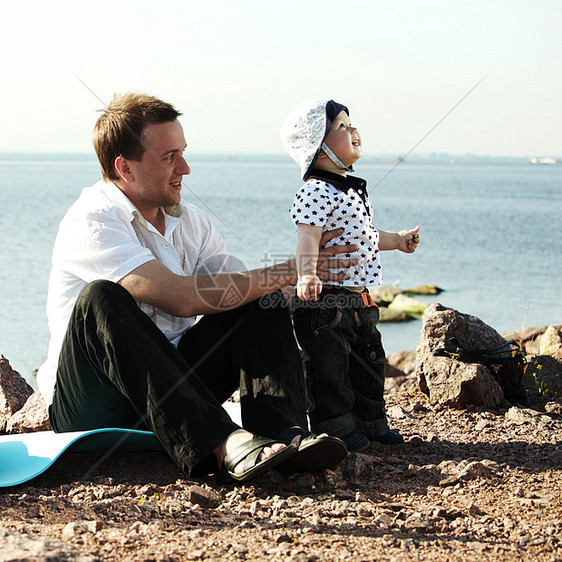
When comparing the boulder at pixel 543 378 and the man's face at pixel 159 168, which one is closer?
the man's face at pixel 159 168

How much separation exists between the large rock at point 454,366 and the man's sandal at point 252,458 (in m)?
1.85

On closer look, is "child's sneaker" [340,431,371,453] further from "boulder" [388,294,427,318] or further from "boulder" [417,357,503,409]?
"boulder" [388,294,427,318]

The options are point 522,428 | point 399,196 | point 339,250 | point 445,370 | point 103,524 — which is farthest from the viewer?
point 399,196

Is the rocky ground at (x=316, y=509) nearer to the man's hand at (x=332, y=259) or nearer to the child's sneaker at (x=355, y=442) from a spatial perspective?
the child's sneaker at (x=355, y=442)

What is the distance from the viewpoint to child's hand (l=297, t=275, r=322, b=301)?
367 cm

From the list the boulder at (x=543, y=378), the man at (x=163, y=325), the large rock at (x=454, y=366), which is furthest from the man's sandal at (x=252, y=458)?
the boulder at (x=543, y=378)

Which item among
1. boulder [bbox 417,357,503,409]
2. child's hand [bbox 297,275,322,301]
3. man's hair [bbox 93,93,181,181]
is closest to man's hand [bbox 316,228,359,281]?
child's hand [bbox 297,275,322,301]

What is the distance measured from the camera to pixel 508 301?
14312 mm

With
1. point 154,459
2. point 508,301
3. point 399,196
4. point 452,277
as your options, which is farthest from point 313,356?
point 399,196

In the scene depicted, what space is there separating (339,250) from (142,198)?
1.05m

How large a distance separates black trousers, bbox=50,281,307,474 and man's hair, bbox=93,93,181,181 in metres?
0.93

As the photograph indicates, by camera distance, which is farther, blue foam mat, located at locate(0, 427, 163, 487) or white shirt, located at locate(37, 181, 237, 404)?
white shirt, located at locate(37, 181, 237, 404)

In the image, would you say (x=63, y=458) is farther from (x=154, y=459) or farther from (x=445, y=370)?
(x=445, y=370)

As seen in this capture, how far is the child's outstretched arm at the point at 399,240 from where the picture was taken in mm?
4457
